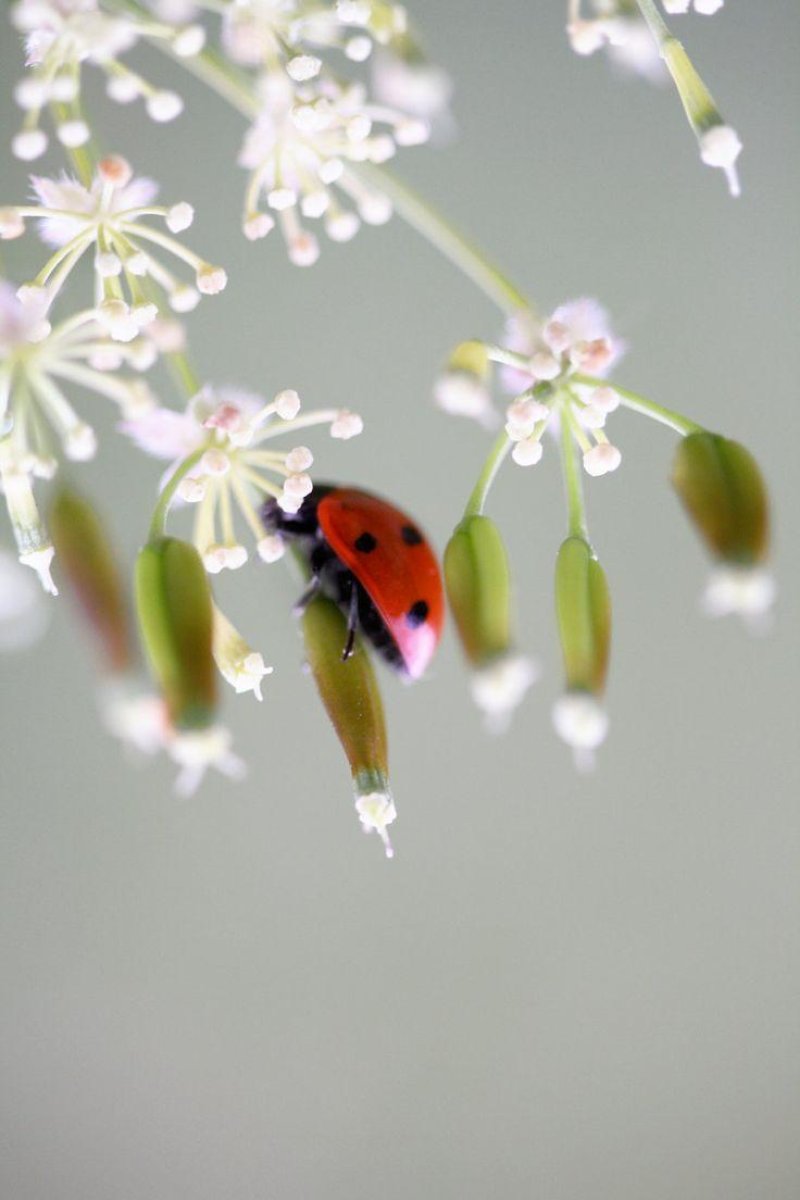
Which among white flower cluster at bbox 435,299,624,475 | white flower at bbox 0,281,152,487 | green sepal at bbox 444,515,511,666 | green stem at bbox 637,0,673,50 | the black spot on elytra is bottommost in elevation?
green sepal at bbox 444,515,511,666

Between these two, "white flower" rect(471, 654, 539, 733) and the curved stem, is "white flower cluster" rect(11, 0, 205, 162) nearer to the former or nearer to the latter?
the curved stem

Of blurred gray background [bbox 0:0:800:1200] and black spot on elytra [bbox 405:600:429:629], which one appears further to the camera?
blurred gray background [bbox 0:0:800:1200]

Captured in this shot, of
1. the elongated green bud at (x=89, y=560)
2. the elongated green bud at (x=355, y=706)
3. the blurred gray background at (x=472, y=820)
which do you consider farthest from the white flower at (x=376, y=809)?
the blurred gray background at (x=472, y=820)

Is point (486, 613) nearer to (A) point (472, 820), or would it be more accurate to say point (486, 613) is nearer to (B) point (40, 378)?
(B) point (40, 378)

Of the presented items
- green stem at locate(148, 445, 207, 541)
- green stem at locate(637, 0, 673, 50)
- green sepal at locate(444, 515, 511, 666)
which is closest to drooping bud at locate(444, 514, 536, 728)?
green sepal at locate(444, 515, 511, 666)

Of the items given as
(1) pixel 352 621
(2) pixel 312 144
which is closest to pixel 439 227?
(2) pixel 312 144

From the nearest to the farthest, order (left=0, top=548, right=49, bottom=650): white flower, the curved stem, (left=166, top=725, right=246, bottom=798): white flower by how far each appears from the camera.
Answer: (left=166, top=725, right=246, bottom=798): white flower
the curved stem
(left=0, top=548, right=49, bottom=650): white flower
